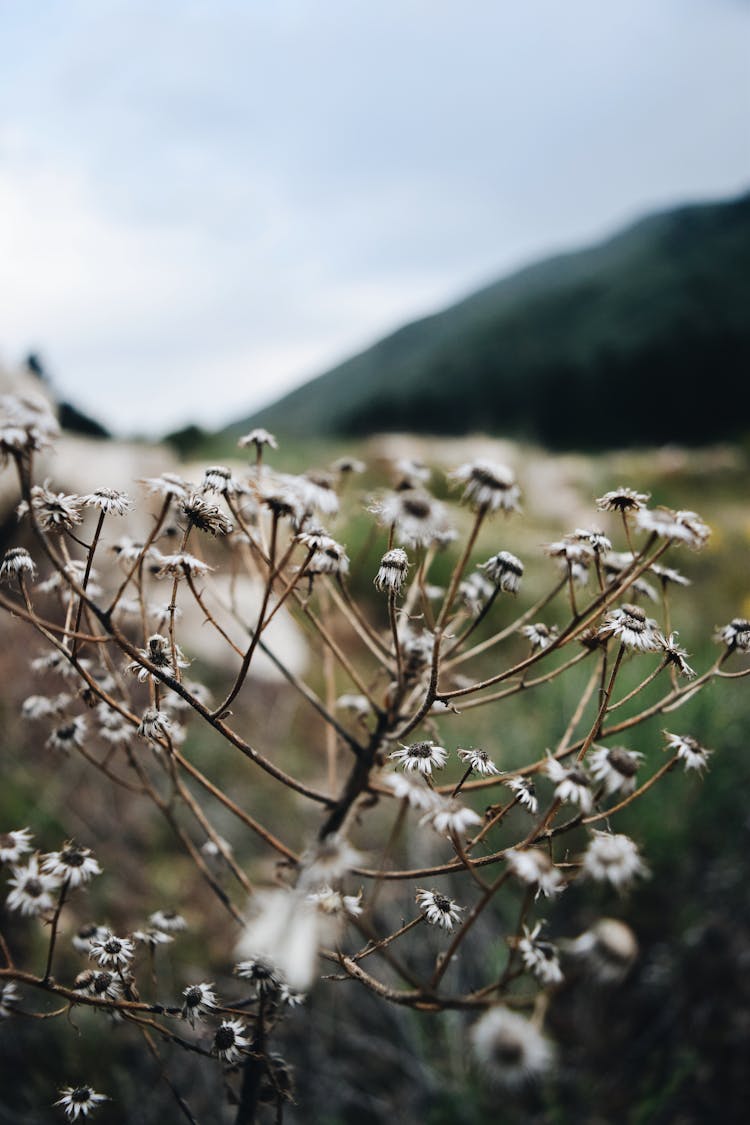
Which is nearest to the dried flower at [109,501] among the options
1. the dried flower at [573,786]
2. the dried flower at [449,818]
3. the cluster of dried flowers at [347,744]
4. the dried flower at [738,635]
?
the cluster of dried flowers at [347,744]

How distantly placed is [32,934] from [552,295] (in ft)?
113

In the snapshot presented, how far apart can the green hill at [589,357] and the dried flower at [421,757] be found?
21828 millimetres

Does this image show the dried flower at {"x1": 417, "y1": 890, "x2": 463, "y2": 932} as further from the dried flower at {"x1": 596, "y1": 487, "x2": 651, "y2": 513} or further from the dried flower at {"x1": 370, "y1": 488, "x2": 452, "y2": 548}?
the dried flower at {"x1": 596, "y1": 487, "x2": 651, "y2": 513}

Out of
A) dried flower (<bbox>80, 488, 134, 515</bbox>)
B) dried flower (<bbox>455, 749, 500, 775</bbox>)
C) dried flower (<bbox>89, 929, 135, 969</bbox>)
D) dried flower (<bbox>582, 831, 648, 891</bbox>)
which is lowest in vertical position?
dried flower (<bbox>582, 831, 648, 891</bbox>)

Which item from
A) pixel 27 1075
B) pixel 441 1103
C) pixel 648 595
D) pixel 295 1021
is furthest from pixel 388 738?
pixel 27 1075

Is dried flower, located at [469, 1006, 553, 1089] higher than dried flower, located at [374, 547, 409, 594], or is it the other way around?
dried flower, located at [374, 547, 409, 594]

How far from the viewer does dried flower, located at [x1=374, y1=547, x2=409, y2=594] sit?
3.36ft

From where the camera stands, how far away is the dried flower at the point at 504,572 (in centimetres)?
109

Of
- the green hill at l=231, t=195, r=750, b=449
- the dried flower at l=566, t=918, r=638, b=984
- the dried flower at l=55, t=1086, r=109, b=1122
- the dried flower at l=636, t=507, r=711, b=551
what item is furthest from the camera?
the green hill at l=231, t=195, r=750, b=449

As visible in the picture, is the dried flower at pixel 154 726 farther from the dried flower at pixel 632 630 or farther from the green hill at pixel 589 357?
the green hill at pixel 589 357

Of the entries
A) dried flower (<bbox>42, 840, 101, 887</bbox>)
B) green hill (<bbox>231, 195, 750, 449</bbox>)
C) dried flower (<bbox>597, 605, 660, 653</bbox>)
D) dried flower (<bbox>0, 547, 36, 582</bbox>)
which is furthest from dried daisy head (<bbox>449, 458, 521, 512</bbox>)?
green hill (<bbox>231, 195, 750, 449</bbox>)

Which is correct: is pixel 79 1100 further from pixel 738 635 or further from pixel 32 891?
pixel 738 635

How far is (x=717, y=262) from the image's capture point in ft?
101

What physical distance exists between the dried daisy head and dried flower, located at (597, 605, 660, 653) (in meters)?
0.31
